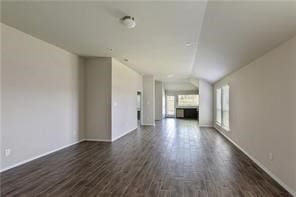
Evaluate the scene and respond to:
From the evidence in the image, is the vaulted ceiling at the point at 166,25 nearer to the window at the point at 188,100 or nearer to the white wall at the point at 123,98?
the white wall at the point at 123,98

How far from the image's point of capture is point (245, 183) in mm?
3215

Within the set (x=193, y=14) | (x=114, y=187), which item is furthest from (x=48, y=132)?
(x=193, y=14)

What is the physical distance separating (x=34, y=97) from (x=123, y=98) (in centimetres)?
362

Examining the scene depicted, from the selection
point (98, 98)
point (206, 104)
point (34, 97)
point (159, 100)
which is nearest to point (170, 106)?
point (159, 100)

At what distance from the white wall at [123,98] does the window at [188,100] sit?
739 cm

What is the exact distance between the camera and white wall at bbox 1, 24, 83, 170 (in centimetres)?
378

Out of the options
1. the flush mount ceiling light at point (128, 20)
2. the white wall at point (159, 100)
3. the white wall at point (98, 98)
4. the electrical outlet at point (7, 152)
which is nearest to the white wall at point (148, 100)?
the white wall at point (159, 100)

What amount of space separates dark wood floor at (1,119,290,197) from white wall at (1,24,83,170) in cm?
41

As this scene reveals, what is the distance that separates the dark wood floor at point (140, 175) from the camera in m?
2.93

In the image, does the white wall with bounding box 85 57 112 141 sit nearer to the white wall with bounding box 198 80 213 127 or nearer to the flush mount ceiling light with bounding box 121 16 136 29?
the flush mount ceiling light with bounding box 121 16 136 29

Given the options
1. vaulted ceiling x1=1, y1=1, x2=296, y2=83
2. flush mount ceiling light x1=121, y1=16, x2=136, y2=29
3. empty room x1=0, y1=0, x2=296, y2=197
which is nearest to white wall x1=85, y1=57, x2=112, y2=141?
empty room x1=0, y1=0, x2=296, y2=197

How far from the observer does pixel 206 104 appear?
10555mm

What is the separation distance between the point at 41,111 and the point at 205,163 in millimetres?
3764

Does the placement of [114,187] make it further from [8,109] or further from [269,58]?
[269,58]
